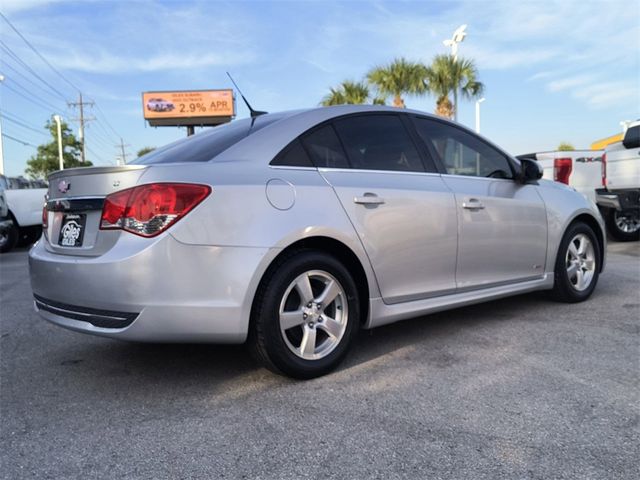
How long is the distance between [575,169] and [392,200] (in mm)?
7536

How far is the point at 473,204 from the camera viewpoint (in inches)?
147

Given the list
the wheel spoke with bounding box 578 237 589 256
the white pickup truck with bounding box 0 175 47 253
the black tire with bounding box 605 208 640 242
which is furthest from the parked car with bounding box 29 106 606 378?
the white pickup truck with bounding box 0 175 47 253

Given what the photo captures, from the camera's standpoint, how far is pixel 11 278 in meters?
7.00

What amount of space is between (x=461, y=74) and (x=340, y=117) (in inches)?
845

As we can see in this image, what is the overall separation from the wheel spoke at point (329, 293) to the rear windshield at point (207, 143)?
3.12 feet

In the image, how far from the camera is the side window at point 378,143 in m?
3.30

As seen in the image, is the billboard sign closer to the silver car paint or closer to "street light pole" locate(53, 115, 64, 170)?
"street light pole" locate(53, 115, 64, 170)

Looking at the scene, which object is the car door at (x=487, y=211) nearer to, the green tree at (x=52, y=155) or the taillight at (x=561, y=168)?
the taillight at (x=561, y=168)

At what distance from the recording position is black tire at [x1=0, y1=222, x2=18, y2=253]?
405 inches

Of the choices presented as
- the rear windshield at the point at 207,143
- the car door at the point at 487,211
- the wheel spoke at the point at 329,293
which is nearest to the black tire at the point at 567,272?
the car door at the point at 487,211

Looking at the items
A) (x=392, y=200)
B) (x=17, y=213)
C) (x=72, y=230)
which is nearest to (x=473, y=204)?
(x=392, y=200)

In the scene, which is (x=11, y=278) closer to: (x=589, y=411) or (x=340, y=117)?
(x=340, y=117)

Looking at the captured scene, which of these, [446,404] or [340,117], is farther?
[340,117]

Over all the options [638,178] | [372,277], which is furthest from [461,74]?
[372,277]
